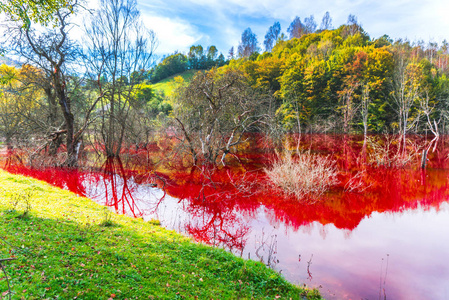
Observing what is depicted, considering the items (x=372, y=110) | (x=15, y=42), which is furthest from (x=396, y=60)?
(x=15, y=42)

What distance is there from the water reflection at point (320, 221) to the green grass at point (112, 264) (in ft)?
4.76

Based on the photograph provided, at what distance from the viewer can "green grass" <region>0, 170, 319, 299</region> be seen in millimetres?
4207

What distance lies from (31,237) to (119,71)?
21191 millimetres

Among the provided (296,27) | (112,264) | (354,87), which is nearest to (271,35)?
(296,27)

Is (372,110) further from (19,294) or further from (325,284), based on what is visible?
(19,294)

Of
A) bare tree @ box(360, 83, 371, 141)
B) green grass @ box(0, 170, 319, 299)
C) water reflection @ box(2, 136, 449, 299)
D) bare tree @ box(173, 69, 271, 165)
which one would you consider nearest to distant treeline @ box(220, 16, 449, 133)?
bare tree @ box(360, 83, 371, 141)

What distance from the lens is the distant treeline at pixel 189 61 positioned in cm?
8631

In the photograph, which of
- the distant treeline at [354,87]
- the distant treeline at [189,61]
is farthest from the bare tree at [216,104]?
the distant treeline at [189,61]

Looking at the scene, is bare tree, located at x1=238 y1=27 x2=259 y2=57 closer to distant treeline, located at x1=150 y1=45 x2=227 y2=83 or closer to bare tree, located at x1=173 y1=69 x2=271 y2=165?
distant treeline, located at x1=150 y1=45 x2=227 y2=83

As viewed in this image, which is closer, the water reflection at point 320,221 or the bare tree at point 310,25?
the water reflection at point 320,221

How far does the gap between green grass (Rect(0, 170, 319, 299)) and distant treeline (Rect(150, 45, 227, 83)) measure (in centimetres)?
8443

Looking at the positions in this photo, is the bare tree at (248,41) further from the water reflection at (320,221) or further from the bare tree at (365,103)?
the water reflection at (320,221)

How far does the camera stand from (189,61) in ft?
293

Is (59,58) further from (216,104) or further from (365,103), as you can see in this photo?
(365,103)
